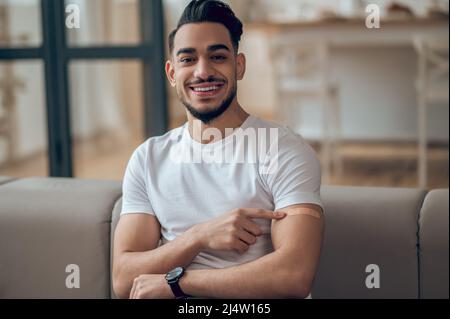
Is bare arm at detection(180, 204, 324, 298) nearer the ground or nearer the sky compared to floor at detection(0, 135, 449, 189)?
nearer the sky

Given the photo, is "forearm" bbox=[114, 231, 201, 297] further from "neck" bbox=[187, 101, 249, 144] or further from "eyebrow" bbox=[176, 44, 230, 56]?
"eyebrow" bbox=[176, 44, 230, 56]

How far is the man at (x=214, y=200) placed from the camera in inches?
52.0

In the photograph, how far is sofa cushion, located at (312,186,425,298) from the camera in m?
1.49

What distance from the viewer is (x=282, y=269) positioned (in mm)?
1296

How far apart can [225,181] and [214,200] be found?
0.14ft

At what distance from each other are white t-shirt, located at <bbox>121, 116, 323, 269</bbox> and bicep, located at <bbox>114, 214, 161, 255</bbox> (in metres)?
0.01

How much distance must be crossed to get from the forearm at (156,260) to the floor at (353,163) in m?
2.46

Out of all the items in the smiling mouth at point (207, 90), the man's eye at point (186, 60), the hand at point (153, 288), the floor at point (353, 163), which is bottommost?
the floor at point (353, 163)

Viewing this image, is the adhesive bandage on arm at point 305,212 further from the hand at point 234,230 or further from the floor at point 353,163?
the floor at point 353,163

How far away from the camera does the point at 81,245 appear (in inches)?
65.1

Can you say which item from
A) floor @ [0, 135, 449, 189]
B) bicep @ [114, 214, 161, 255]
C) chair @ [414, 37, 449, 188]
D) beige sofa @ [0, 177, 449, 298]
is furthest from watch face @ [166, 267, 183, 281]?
chair @ [414, 37, 449, 188]

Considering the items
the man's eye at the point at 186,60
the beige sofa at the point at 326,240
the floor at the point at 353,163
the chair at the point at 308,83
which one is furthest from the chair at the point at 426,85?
the man's eye at the point at 186,60

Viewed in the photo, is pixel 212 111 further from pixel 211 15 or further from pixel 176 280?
pixel 176 280
